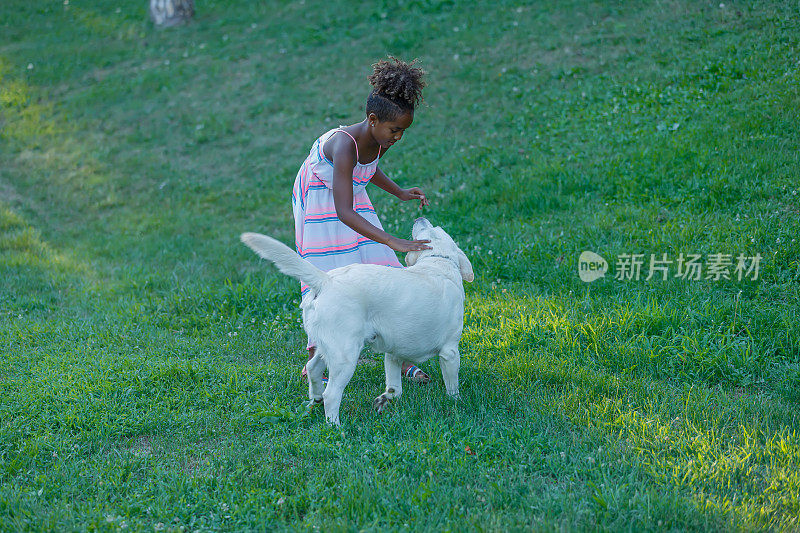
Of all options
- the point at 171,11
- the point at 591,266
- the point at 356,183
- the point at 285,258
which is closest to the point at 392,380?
the point at 285,258

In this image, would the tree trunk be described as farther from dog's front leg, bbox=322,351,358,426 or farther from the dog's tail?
dog's front leg, bbox=322,351,358,426

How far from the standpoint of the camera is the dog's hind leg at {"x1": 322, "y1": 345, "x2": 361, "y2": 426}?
12.2 ft

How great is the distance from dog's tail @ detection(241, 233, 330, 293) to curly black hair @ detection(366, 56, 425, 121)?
3.78 ft

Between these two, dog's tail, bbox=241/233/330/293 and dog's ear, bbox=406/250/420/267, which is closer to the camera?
dog's tail, bbox=241/233/330/293

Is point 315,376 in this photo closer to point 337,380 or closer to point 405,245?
point 337,380

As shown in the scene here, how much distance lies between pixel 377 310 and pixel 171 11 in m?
13.5

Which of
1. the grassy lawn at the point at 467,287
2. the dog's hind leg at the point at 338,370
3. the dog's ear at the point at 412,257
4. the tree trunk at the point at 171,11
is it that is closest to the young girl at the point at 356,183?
the dog's ear at the point at 412,257

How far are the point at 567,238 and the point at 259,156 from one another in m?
5.59

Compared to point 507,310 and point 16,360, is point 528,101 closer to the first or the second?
point 507,310

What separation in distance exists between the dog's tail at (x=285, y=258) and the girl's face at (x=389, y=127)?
A: 107 centimetres

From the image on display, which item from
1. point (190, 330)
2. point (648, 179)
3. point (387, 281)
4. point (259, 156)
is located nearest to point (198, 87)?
point (259, 156)

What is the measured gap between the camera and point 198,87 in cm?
1234

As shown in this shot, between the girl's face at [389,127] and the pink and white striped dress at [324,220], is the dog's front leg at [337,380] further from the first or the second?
the girl's face at [389,127]

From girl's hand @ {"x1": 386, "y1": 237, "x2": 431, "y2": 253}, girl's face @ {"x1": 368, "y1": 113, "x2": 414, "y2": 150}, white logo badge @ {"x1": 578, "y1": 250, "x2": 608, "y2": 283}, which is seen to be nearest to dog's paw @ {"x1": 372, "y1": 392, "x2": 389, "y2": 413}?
girl's hand @ {"x1": 386, "y1": 237, "x2": 431, "y2": 253}
